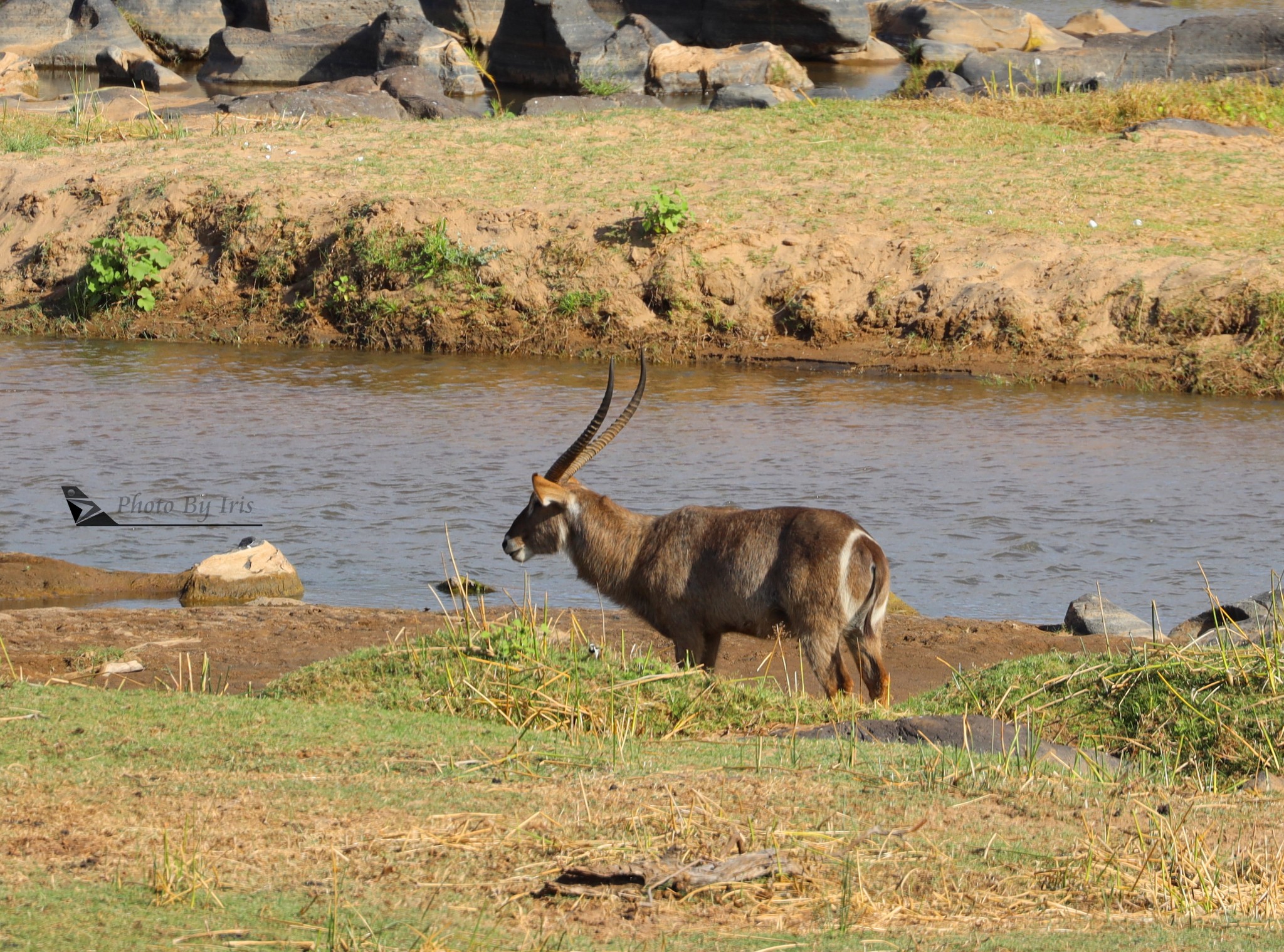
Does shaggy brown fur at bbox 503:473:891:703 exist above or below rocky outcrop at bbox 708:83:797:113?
below

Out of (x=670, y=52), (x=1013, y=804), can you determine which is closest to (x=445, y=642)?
(x=1013, y=804)

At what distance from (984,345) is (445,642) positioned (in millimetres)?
8113

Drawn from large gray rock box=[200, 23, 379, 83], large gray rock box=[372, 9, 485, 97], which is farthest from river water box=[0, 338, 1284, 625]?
large gray rock box=[200, 23, 379, 83]

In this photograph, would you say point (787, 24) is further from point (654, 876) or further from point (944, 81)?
point (654, 876)

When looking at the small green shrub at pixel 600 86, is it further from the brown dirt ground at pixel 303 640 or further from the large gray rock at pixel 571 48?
the brown dirt ground at pixel 303 640

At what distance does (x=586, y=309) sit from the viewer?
13.6 meters

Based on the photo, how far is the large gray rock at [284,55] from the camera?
2955cm

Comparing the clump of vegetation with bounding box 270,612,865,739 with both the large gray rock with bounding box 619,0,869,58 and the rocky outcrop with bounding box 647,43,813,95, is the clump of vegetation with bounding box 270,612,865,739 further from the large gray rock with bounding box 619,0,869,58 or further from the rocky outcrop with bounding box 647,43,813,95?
the large gray rock with bounding box 619,0,869,58

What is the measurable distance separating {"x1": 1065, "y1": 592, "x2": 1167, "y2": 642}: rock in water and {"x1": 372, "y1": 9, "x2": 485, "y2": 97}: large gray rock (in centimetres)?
2218

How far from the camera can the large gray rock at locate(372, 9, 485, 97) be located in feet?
90.3

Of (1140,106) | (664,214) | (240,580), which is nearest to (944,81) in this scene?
(1140,106)

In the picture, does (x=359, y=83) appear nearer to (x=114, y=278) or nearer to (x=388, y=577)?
(x=114, y=278)

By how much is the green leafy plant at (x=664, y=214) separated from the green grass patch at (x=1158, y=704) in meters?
8.15

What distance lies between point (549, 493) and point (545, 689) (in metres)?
1.55
